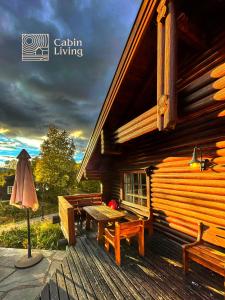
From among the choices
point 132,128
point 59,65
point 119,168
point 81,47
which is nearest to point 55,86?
point 59,65

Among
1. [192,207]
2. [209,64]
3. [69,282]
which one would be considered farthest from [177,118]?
[69,282]

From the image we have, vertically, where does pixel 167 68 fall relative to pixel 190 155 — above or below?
above

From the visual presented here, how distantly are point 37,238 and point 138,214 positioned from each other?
462 cm

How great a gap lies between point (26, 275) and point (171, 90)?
5.81 metres

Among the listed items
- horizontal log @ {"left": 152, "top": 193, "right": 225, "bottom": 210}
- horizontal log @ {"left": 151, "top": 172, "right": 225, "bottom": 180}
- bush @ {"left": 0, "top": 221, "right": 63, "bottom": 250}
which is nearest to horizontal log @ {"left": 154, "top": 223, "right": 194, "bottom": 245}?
horizontal log @ {"left": 152, "top": 193, "right": 225, "bottom": 210}

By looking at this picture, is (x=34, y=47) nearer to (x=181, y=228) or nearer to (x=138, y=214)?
(x=138, y=214)

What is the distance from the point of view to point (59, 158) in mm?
20547

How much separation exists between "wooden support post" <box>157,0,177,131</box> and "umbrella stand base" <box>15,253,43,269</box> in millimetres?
5449

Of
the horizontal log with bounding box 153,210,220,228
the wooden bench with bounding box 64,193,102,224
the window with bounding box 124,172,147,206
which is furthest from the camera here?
the wooden bench with bounding box 64,193,102,224

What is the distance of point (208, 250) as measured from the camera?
333 cm

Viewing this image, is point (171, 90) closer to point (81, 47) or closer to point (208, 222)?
point (208, 222)

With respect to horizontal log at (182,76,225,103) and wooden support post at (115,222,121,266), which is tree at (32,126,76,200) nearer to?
wooden support post at (115,222,121,266)

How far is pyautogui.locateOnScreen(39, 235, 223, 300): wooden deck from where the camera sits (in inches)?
116

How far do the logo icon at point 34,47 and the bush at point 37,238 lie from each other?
9.16 meters
